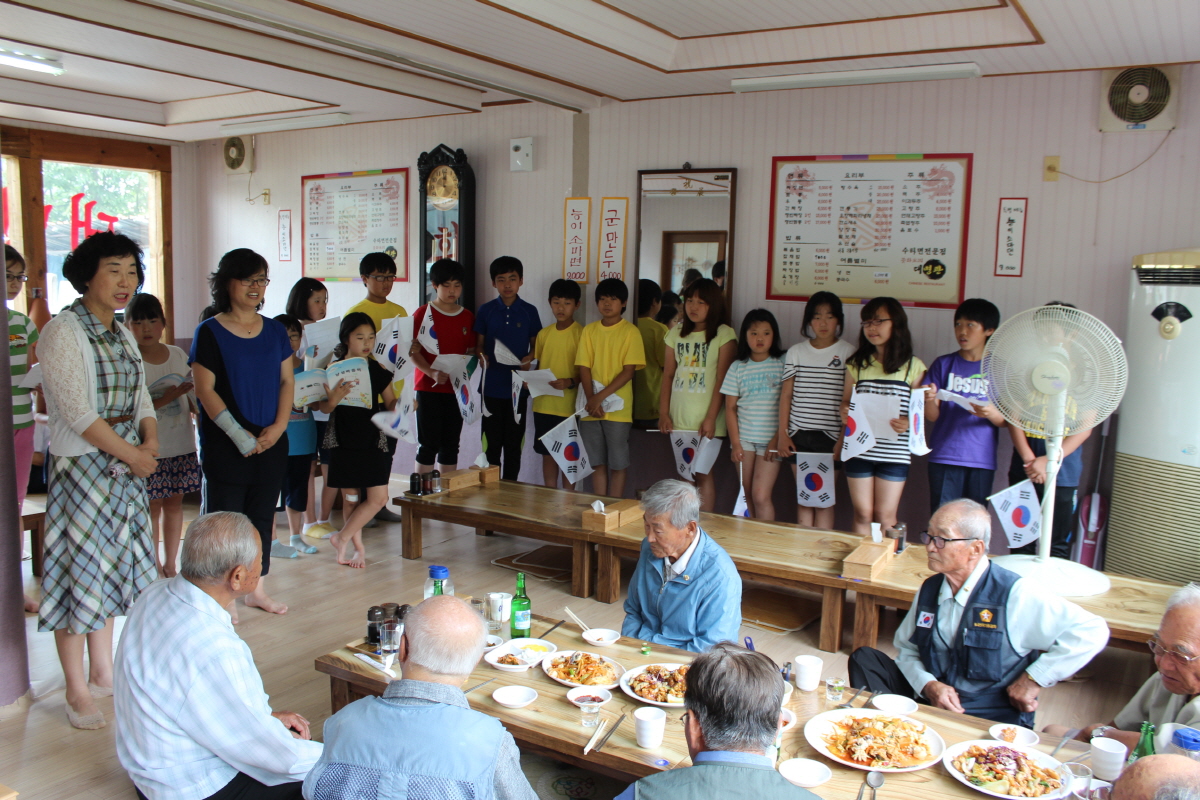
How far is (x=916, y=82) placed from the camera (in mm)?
4664

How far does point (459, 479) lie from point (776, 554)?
1983mm

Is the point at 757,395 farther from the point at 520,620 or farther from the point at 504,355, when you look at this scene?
the point at 520,620

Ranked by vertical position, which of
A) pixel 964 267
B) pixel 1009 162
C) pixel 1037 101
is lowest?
pixel 964 267

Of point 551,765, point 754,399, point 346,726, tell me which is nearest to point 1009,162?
point 754,399

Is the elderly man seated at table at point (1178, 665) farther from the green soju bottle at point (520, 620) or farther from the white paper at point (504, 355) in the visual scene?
the white paper at point (504, 355)

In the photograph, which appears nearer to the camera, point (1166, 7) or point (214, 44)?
point (1166, 7)

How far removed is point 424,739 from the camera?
1.57 m

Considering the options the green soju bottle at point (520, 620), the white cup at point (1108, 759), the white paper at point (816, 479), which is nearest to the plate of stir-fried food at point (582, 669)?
the green soju bottle at point (520, 620)

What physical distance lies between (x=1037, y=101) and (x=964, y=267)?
2.89ft

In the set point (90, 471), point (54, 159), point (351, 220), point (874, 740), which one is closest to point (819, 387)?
point (874, 740)

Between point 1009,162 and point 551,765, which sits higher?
point 1009,162

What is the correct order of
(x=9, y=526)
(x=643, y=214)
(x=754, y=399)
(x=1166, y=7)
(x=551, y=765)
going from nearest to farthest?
1. (x=551, y=765)
2. (x=9, y=526)
3. (x=1166, y=7)
4. (x=754, y=399)
5. (x=643, y=214)

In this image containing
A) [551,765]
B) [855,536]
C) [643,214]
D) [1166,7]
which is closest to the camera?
[551,765]

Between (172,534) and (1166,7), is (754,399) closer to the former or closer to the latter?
(1166,7)
